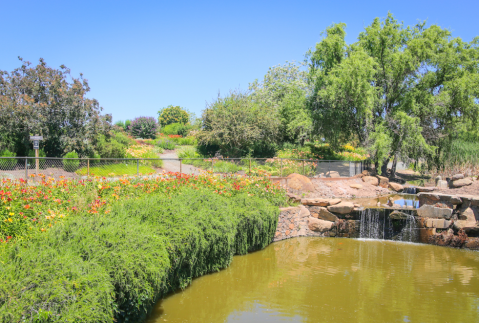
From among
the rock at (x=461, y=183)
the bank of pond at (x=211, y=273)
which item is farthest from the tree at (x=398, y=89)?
the bank of pond at (x=211, y=273)

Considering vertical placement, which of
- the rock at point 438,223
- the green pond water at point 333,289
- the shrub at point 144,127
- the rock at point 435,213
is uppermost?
the shrub at point 144,127

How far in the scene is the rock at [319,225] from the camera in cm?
1182

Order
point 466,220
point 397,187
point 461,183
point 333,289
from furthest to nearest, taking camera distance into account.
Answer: point 397,187 → point 461,183 → point 466,220 → point 333,289

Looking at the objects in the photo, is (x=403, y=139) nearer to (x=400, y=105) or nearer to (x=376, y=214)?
(x=400, y=105)

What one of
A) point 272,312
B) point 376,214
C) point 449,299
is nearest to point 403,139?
point 376,214

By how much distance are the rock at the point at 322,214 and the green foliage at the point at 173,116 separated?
195 feet

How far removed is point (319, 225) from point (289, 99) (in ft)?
53.0

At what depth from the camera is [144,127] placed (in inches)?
1508

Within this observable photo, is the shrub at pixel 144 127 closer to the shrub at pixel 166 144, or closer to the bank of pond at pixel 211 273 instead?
the shrub at pixel 166 144

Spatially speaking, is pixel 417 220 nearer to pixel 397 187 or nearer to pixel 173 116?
pixel 397 187

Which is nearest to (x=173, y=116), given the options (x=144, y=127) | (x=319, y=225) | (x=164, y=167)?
(x=144, y=127)

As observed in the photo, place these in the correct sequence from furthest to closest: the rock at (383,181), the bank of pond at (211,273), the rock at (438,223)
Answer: the rock at (383,181) < the rock at (438,223) < the bank of pond at (211,273)

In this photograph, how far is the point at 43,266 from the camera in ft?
12.2

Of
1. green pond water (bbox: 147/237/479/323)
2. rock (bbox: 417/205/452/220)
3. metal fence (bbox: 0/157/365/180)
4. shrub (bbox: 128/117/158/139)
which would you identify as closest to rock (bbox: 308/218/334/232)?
green pond water (bbox: 147/237/479/323)
